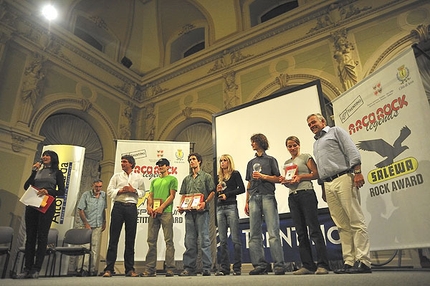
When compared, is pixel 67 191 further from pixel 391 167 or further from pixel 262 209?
pixel 391 167

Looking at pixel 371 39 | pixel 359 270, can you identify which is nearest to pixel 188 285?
pixel 359 270

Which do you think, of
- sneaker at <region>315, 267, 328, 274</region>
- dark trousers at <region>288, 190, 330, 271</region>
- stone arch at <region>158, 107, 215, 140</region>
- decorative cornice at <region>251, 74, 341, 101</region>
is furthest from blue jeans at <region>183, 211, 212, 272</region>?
stone arch at <region>158, 107, 215, 140</region>

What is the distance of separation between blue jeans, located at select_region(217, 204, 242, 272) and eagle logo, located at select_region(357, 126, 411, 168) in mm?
1693

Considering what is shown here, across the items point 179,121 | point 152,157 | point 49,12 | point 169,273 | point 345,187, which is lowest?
point 169,273

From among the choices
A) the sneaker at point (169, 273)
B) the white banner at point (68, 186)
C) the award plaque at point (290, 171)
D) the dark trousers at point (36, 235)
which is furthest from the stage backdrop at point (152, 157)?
the award plaque at point (290, 171)

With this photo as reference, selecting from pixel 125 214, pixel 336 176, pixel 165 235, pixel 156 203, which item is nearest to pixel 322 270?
pixel 336 176

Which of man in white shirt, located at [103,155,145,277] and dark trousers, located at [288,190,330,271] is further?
man in white shirt, located at [103,155,145,277]

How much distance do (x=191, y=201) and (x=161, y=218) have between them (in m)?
0.47

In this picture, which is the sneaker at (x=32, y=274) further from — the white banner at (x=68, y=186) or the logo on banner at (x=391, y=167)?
the logo on banner at (x=391, y=167)

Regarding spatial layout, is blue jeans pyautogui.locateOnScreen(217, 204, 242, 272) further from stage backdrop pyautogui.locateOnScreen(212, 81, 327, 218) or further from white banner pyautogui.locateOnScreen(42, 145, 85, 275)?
white banner pyautogui.locateOnScreen(42, 145, 85, 275)

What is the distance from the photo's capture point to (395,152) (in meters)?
3.23

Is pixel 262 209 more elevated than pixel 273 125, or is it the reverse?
pixel 273 125

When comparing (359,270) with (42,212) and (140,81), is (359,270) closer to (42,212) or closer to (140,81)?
(42,212)

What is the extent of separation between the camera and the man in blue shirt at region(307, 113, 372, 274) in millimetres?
2457
